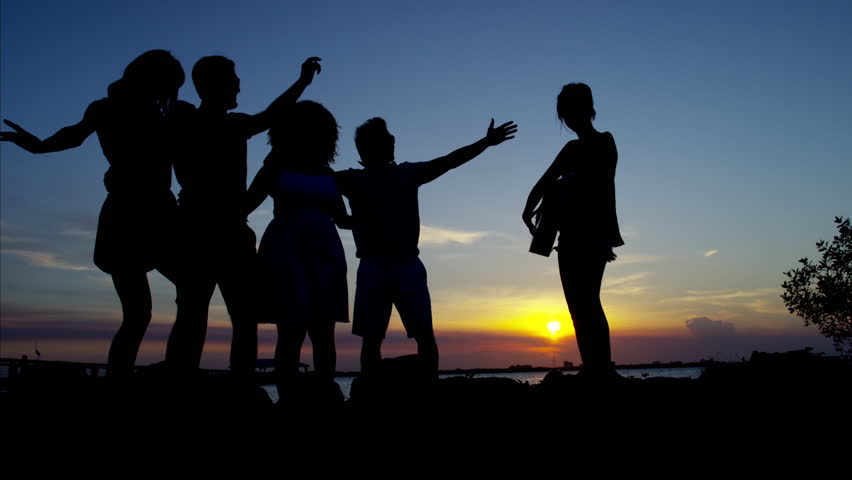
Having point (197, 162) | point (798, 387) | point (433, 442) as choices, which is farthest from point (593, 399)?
point (197, 162)

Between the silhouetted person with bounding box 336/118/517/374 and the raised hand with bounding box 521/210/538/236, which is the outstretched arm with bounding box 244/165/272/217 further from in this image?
the raised hand with bounding box 521/210/538/236

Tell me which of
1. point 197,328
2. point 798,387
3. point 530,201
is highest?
point 530,201

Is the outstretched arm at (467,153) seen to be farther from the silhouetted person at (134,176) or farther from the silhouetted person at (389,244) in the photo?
the silhouetted person at (134,176)

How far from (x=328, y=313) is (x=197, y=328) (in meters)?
1.02

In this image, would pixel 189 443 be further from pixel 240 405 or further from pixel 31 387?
pixel 31 387

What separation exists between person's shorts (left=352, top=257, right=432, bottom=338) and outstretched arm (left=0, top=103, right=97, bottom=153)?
2552 mm

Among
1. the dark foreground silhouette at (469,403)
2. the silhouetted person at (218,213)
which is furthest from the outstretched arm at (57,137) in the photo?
the dark foreground silhouette at (469,403)

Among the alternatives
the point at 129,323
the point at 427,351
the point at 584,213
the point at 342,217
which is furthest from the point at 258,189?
the point at 584,213

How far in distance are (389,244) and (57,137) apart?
2807 millimetres

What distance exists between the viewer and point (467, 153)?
526cm

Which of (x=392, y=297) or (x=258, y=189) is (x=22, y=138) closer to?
(x=258, y=189)

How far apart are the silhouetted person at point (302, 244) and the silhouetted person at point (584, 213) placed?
6.76ft

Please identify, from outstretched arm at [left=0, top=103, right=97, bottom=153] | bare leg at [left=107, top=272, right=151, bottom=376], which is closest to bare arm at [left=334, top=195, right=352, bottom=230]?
bare leg at [left=107, top=272, right=151, bottom=376]

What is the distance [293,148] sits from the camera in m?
4.66
